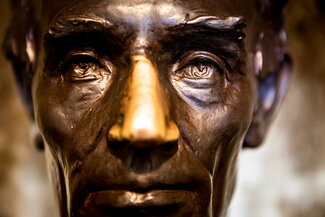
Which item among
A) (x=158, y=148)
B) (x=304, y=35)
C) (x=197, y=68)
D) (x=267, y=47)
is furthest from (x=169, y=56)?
(x=304, y=35)

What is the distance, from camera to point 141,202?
3.24 feet

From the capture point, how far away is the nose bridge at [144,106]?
0.97 metres

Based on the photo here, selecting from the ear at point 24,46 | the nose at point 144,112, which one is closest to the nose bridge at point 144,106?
the nose at point 144,112

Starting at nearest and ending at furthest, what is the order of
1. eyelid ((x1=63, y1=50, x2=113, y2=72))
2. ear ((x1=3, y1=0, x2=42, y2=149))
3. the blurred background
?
eyelid ((x1=63, y1=50, x2=113, y2=72)), ear ((x1=3, y1=0, x2=42, y2=149)), the blurred background

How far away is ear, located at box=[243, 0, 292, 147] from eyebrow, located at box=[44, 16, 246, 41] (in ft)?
0.50

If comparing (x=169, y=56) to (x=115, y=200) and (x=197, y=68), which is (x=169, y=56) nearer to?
(x=197, y=68)

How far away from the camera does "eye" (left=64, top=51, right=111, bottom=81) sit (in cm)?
109

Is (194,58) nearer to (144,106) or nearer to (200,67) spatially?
(200,67)

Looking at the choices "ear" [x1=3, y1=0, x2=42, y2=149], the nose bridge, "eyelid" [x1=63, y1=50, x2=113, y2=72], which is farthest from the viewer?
"ear" [x1=3, y1=0, x2=42, y2=149]

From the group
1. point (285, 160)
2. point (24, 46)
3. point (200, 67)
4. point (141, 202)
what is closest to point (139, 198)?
point (141, 202)

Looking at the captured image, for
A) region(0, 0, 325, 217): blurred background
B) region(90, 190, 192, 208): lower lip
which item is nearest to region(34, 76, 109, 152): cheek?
region(90, 190, 192, 208): lower lip

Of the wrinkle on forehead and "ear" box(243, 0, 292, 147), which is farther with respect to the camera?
"ear" box(243, 0, 292, 147)

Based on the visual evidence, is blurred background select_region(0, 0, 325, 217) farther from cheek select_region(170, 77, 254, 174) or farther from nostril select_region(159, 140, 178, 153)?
nostril select_region(159, 140, 178, 153)

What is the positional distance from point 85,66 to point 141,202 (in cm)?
23
